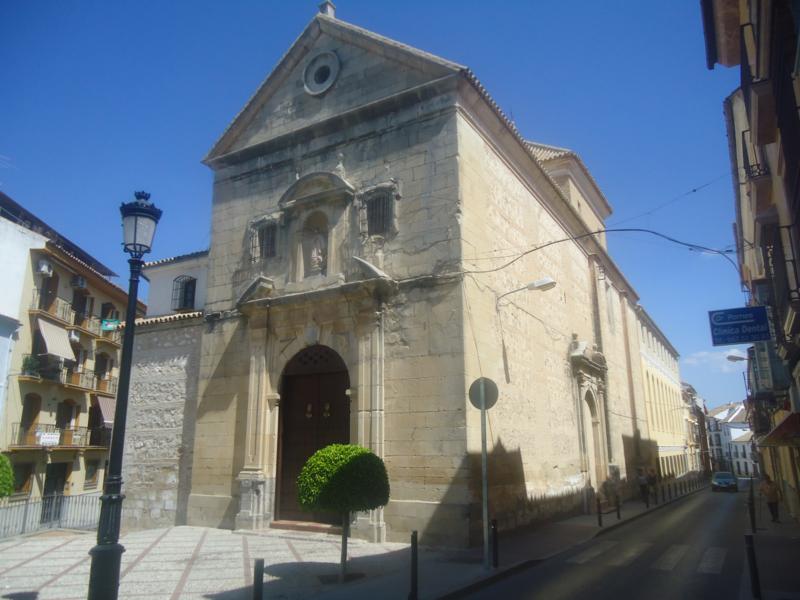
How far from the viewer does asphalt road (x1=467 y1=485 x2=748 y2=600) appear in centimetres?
733

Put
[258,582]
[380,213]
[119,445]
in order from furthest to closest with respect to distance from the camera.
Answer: [380,213] → [119,445] → [258,582]

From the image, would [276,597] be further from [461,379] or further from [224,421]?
[224,421]

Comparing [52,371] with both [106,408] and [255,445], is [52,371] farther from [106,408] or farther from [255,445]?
[255,445]

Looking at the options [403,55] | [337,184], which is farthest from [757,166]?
[337,184]

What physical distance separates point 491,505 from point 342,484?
439 centimetres

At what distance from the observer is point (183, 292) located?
18.1 m

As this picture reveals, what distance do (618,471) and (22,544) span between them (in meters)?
17.2

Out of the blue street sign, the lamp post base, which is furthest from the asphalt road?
the lamp post base

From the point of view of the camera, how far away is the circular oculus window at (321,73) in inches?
557

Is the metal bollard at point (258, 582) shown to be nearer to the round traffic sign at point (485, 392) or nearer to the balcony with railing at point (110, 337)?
the round traffic sign at point (485, 392)

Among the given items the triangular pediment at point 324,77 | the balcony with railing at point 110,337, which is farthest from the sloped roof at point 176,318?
the balcony with railing at point 110,337

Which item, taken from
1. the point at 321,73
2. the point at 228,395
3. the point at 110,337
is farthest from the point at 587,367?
the point at 110,337

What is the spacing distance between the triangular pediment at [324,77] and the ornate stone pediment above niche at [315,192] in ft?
5.24

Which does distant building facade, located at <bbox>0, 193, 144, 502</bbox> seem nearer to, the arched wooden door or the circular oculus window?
the arched wooden door
